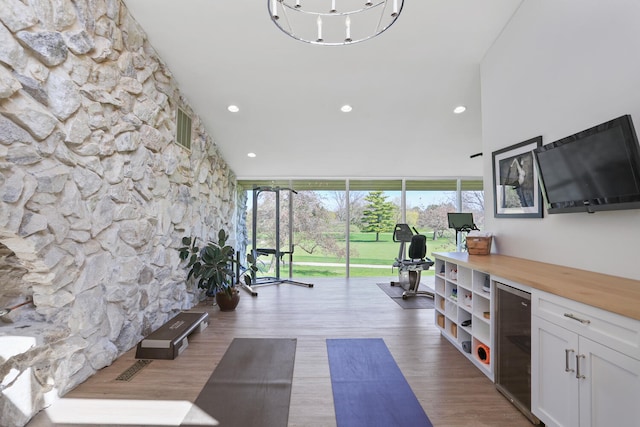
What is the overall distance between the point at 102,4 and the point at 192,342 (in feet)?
Answer: 11.0

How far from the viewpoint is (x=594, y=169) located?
201 centimetres

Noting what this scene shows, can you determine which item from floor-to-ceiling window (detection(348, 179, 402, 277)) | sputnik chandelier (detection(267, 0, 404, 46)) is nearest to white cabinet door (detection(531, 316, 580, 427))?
sputnik chandelier (detection(267, 0, 404, 46))

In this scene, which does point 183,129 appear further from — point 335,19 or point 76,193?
point 335,19

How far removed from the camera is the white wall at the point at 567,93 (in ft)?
6.43

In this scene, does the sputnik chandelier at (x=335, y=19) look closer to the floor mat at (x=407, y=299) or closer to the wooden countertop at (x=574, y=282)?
the wooden countertop at (x=574, y=282)

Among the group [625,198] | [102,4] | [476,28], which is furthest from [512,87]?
[102,4]

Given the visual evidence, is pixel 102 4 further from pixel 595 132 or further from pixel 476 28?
pixel 595 132

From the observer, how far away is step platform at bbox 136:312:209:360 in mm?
2861

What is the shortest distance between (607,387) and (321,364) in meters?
1.99

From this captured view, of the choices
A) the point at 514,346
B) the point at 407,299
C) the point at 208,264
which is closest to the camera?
the point at 514,346

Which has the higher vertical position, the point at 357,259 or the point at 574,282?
the point at 574,282

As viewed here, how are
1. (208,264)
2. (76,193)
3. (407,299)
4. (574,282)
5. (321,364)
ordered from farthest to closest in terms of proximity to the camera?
(407,299)
(208,264)
(321,364)
(76,193)
(574,282)

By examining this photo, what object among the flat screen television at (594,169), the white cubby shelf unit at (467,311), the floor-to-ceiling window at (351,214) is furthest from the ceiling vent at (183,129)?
the flat screen television at (594,169)

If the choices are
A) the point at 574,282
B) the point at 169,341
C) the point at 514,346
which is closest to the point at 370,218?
the point at 514,346
